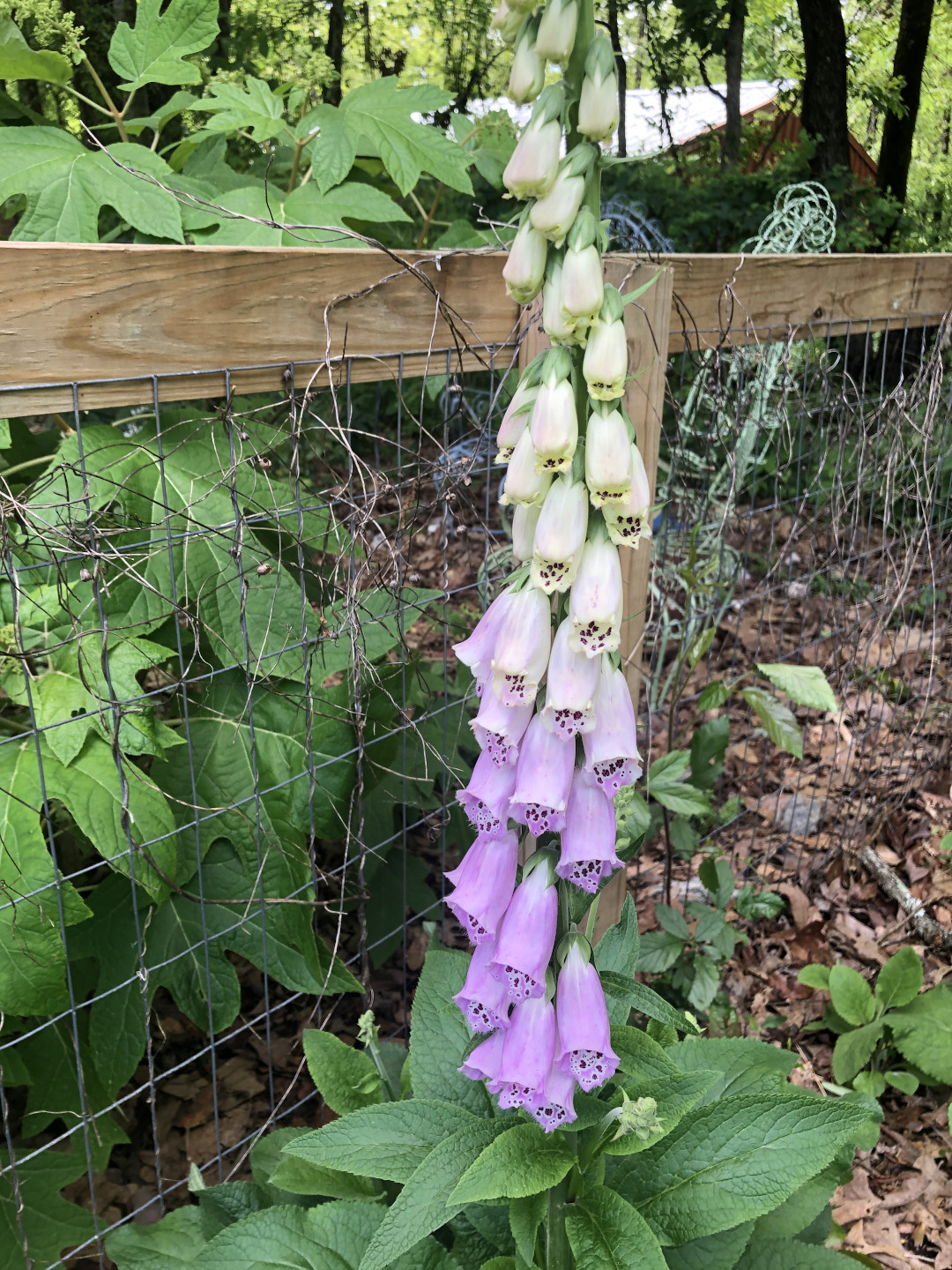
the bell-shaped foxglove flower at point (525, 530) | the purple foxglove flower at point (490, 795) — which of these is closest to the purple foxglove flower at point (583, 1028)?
the purple foxglove flower at point (490, 795)

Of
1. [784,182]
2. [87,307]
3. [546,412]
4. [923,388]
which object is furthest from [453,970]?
[784,182]

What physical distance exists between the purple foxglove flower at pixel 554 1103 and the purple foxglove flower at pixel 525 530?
2.27ft

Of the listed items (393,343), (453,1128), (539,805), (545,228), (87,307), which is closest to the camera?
(545,228)

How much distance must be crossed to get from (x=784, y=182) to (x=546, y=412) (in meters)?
7.77

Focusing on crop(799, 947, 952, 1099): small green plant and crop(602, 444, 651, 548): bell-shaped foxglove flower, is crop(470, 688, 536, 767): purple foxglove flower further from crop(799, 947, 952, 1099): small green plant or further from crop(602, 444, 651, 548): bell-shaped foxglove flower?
crop(799, 947, 952, 1099): small green plant

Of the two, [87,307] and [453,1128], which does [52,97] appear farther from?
[453,1128]

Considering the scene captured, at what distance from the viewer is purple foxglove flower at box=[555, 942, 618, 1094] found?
1274 millimetres

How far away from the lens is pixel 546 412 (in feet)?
3.63

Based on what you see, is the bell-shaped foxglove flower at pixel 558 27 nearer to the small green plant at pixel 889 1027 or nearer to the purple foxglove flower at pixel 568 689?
the purple foxglove flower at pixel 568 689

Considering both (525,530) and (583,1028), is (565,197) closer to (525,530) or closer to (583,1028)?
(525,530)

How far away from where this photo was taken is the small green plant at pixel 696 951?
2619 mm

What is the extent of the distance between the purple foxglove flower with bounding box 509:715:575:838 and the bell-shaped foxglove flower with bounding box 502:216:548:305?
528mm

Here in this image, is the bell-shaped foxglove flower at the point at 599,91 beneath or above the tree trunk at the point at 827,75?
beneath

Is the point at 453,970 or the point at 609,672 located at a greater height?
the point at 609,672
